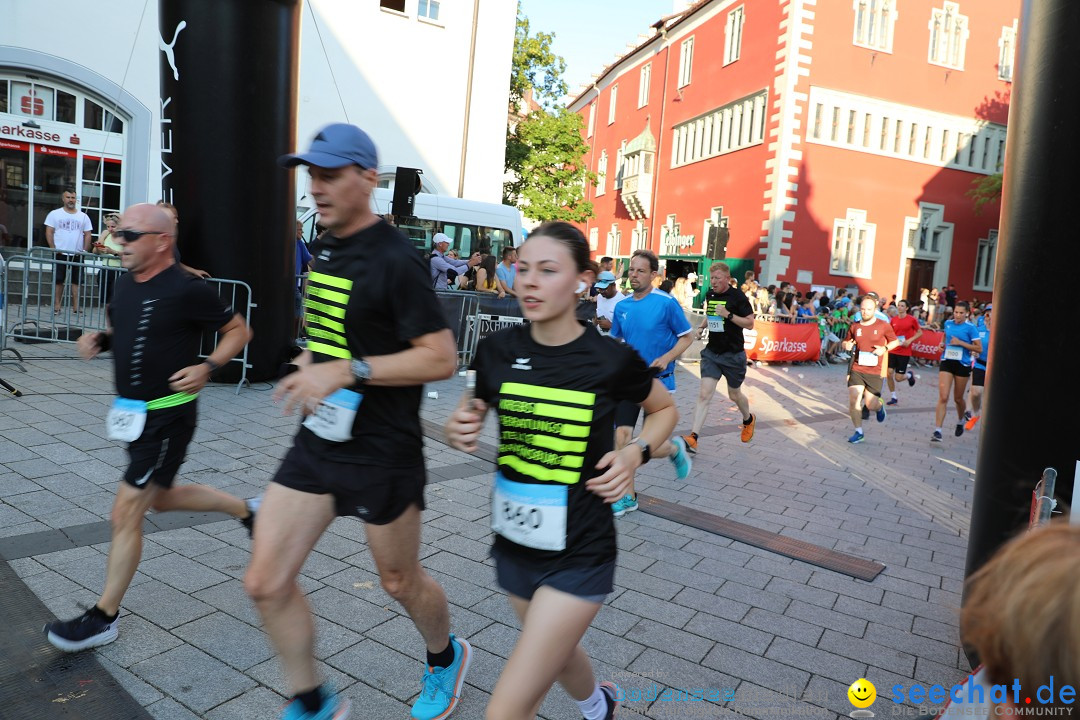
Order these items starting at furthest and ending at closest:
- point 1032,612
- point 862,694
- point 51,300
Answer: point 51,300 < point 862,694 < point 1032,612

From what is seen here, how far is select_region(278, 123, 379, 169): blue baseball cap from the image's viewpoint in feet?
8.62

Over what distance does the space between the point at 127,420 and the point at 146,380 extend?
0.59ft

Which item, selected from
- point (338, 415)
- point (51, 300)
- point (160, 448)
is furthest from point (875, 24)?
point (338, 415)

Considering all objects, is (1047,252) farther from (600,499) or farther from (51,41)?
(51,41)

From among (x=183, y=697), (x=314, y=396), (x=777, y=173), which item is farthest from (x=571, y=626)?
(x=777, y=173)

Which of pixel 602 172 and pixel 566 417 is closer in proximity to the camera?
pixel 566 417

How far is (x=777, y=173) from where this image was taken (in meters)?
29.7

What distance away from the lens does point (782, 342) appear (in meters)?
19.4

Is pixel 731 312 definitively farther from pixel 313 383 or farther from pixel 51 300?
pixel 51 300

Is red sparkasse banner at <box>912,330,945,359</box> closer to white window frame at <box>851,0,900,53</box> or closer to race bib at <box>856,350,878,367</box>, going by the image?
white window frame at <box>851,0,900,53</box>

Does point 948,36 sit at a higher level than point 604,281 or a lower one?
higher

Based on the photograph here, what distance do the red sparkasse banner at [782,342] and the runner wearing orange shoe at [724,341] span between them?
34.0 ft

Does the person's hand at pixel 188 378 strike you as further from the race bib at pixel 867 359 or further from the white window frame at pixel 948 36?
the white window frame at pixel 948 36

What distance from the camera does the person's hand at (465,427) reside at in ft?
7.98
